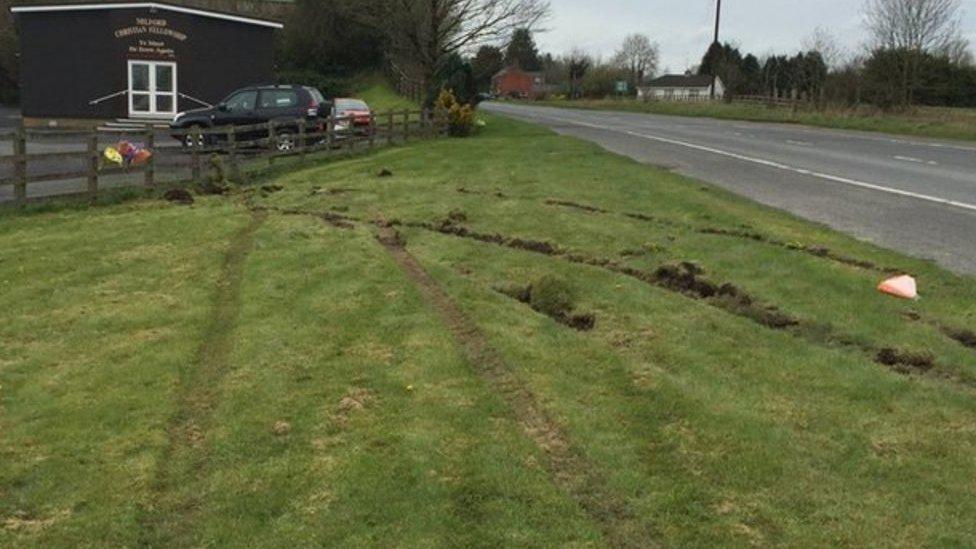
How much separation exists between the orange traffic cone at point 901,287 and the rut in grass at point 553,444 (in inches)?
144

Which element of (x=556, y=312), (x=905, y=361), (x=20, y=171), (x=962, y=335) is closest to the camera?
(x=905, y=361)

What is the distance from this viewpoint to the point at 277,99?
26.7 m

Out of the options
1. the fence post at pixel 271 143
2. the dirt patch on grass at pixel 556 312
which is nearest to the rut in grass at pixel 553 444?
the dirt patch on grass at pixel 556 312

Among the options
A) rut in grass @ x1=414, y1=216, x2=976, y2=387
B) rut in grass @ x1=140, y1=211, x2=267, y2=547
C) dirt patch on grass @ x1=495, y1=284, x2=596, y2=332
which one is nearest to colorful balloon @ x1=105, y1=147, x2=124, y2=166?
rut in grass @ x1=414, y1=216, x2=976, y2=387

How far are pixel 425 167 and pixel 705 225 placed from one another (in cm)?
1009

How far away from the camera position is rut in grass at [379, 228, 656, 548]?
438 cm

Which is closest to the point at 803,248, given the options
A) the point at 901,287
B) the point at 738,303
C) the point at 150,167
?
the point at 901,287

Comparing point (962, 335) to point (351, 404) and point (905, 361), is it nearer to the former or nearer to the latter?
point (905, 361)

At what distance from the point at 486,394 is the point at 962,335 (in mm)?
3675

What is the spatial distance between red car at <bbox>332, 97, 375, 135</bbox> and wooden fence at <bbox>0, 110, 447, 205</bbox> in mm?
64

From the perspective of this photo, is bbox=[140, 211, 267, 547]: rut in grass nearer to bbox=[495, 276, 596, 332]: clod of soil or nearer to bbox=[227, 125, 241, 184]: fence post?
bbox=[495, 276, 596, 332]: clod of soil

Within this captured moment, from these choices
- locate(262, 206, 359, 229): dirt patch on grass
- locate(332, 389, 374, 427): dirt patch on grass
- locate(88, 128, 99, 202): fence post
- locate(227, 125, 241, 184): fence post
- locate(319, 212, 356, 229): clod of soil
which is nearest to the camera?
locate(332, 389, 374, 427): dirt patch on grass

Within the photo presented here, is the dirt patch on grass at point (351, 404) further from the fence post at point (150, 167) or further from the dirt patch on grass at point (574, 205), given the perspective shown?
the fence post at point (150, 167)

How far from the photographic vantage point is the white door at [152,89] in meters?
38.1
